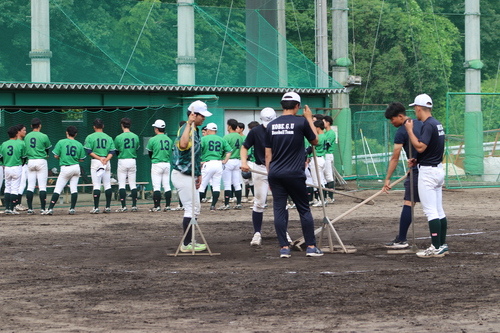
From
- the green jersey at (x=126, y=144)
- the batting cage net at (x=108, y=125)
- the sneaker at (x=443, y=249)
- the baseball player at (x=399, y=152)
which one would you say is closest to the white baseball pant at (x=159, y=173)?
the green jersey at (x=126, y=144)

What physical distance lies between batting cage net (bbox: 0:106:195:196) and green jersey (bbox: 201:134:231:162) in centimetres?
430

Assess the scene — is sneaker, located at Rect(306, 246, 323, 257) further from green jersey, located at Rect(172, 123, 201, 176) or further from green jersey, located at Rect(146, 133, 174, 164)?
green jersey, located at Rect(146, 133, 174, 164)

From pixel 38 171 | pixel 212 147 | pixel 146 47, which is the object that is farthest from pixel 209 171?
pixel 146 47

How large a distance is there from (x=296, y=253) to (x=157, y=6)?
15.9 meters

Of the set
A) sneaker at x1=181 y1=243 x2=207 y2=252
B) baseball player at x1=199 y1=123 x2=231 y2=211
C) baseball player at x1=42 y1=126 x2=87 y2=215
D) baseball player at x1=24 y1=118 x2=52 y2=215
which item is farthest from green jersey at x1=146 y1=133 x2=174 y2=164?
sneaker at x1=181 y1=243 x2=207 y2=252

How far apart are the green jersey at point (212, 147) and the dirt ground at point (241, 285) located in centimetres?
456

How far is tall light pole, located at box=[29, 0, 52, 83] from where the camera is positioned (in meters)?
21.9

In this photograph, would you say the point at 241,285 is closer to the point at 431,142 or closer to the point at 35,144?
the point at 431,142

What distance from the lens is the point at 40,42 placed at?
22.7 metres

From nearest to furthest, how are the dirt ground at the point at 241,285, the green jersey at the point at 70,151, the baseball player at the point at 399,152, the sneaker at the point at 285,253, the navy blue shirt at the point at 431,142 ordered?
1. the dirt ground at the point at 241,285
2. the navy blue shirt at the point at 431,142
3. the sneaker at the point at 285,253
4. the baseball player at the point at 399,152
5. the green jersey at the point at 70,151

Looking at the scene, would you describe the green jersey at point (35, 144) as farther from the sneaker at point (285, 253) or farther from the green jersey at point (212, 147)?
the sneaker at point (285, 253)

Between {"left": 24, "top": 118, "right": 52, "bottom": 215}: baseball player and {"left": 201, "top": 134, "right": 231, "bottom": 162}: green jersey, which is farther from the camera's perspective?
{"left": 201, "top": 134, "right": 231, "bottom": 162}: green jersey

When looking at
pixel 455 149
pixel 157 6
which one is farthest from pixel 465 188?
pixel 157 6

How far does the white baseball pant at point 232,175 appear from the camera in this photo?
64.8ft
